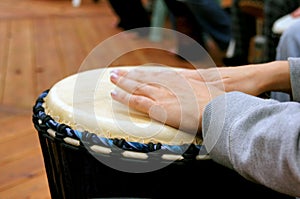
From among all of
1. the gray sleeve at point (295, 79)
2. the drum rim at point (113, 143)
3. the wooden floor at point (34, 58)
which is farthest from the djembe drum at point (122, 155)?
the wooden floor at point (34, 58)

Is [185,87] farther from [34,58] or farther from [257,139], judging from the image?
[34,58]

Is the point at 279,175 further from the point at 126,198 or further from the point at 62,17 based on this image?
the point at 62,17

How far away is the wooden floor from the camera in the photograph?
4.42 ft

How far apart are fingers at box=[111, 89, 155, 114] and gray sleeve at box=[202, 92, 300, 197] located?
9 cm

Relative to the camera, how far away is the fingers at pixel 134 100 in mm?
624

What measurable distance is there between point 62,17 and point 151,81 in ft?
9.24

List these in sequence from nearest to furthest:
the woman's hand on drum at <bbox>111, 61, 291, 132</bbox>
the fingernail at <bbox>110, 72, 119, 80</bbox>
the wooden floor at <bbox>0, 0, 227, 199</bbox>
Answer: the woman's hand on drum at <bbox>111, 61, 291, 132</bbox> → the fingernail at <bbox>110, 72, 119, 80</bbox> → the wooden floor at <bbox>0, 0, 227, 199</bbox>

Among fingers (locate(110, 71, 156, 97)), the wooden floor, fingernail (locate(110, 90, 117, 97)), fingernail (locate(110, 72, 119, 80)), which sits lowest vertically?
the wooden floor

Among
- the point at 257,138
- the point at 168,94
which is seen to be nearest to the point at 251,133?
the point at 257,138

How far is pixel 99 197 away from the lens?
67 centimetres

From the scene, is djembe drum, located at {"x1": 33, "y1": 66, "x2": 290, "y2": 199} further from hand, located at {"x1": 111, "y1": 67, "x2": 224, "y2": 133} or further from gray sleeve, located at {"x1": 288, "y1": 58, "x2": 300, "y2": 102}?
gray sleeve, located at {"x1": 288, "y1": 58, "x2": 300, "y2": 102}

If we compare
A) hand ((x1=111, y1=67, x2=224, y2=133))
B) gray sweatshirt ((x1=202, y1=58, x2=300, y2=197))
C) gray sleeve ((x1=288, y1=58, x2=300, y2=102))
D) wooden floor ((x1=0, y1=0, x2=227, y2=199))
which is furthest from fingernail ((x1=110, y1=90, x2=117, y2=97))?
wooden floor ((x1=0, y1=0, x2=227, y2=199))

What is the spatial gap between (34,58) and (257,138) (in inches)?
81.0

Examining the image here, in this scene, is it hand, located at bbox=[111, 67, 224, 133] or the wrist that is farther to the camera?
the wrist
